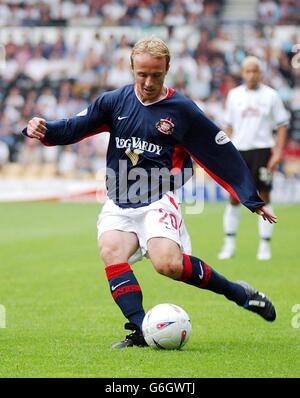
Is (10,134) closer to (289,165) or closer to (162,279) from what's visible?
(289,165)

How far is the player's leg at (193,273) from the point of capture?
21.4 feet

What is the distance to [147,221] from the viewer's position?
673cm

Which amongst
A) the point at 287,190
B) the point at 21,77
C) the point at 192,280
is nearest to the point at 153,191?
the point at 192,280

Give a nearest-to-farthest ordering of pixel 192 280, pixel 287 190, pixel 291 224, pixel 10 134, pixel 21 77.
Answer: pixel 192 280
pixel 291 224
pixel 287 190
pixel 10 134
pixel 21 77

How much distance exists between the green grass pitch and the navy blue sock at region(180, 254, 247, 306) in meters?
0.34

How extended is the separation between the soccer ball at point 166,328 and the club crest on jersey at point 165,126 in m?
1.24

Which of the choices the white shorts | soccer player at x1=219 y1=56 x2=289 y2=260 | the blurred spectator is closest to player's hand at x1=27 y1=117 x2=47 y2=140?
the white shorts

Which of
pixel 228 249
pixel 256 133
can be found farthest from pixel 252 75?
pixel 228 249

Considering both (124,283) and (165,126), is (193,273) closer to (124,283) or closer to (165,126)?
(124,283)

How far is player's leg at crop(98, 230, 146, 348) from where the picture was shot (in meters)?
6.58

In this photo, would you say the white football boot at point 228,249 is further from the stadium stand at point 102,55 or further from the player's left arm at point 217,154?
the stadium stand at point 102,55

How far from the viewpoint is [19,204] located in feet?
74.2

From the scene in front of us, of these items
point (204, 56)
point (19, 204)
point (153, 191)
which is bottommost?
point (19, 204)

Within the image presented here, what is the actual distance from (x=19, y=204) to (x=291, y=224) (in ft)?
25.7
